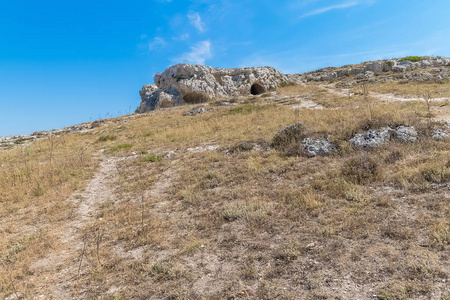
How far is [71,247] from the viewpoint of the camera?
5621 millimetres

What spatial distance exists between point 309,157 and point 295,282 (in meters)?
5.71

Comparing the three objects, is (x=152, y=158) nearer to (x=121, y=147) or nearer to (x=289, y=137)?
(x=121, y=147)

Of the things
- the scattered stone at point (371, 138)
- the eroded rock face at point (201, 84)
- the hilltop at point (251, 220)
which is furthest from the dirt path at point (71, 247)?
the eroded rock face at point (201, 84)

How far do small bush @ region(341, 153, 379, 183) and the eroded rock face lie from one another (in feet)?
90.3

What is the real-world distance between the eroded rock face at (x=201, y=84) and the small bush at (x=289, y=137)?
23578mm

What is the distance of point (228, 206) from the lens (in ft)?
20.2

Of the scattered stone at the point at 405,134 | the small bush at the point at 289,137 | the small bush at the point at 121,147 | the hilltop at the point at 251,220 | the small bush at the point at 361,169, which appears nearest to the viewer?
the hilltop at the point at 251,220

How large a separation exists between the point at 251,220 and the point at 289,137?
18.6 ft

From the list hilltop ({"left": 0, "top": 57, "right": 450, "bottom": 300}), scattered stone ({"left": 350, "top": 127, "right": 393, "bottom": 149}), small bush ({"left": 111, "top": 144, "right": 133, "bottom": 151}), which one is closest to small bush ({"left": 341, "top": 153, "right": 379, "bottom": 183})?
hilltop ({"left": 0, "top": 57, "right": 450, "bottom": 300})

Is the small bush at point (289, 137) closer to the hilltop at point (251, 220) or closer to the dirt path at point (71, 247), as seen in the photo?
the hilltop at point (251, 220)

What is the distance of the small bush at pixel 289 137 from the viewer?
9.93 meters

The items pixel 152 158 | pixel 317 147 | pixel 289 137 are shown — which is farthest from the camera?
pixel 152 158

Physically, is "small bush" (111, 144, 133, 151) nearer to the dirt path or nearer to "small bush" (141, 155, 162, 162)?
"small bush" (141, 155, 162, 162)

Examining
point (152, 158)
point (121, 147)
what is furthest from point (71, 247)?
point (121, 147)
